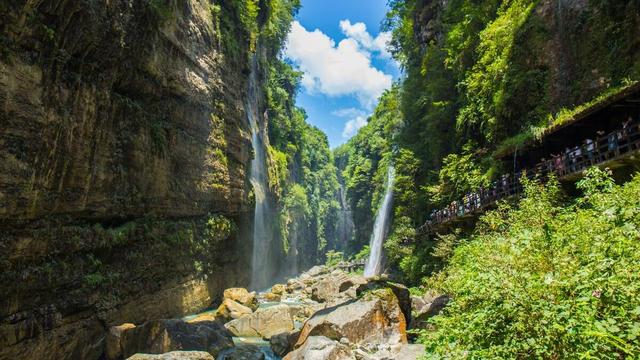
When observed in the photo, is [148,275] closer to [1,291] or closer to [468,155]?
[1,291]

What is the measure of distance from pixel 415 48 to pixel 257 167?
19.6m

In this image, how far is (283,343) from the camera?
13664 mm

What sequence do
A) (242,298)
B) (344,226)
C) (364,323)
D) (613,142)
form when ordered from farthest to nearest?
(344,226), (242,298), (364,323), (613,142)

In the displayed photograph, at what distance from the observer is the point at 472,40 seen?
78.5 feet

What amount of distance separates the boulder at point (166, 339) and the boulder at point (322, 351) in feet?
13.0

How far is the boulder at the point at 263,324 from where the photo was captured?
16188 mm

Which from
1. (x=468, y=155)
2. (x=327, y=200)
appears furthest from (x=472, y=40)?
(x=327, y=200)

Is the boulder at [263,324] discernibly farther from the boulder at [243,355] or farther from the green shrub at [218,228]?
the green shrub at [218,228]

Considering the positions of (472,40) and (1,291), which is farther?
(472,40)

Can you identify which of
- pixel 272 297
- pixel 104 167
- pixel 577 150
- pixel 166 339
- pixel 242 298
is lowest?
pixel 272 297

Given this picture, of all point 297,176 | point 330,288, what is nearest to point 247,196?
point 330,288

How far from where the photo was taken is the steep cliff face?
10875 millimetres

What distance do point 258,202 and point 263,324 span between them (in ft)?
69.4

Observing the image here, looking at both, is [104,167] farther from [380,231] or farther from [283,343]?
[380,231]
